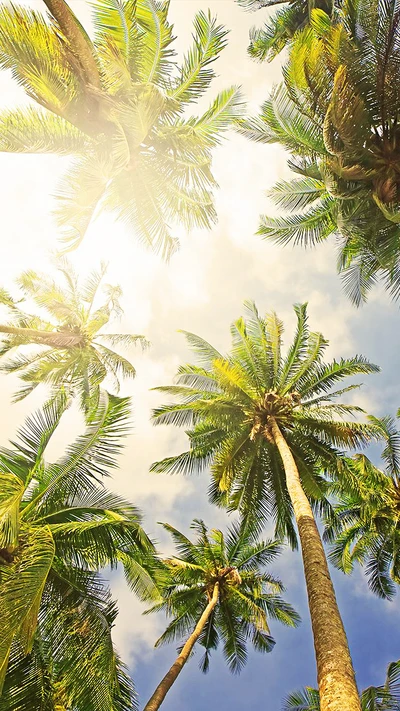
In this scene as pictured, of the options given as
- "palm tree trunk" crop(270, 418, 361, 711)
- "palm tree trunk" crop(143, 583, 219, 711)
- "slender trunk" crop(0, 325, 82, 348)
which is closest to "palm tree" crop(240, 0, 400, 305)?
"palm tree trunk" crop(270, 418, 361, 711)

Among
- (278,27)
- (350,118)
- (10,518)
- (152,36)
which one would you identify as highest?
(278,27)

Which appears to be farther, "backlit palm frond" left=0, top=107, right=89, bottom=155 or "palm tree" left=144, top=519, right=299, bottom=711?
"palm tree" left=144, top=519, right=299, bottom=711

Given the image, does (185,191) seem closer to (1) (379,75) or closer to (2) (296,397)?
(1) (379,75)

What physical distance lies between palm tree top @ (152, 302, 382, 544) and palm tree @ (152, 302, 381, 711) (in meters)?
0.03

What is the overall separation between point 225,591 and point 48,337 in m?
→ 9.82

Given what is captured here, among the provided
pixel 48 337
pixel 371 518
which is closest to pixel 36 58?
pixel 48 337

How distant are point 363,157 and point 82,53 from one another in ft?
18.2

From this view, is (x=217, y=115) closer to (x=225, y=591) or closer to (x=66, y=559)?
(x=66, y=559)

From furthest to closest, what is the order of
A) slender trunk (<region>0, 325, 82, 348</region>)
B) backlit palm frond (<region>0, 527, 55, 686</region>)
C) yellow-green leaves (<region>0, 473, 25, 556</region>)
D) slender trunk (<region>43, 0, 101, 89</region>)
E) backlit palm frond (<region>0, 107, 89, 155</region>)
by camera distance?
slender trunk (<region>0, 325, 82, 348</region>) → backlit palm frond (<region>0, 107, 89, 155</region>) → slender trunk (<region>43, 0, 101, 89</region>) → yellow-green leaves (<region>0, 473, 25, 556</region>) → backlit palm frond (<region>0, 527, 55, 686</region>)

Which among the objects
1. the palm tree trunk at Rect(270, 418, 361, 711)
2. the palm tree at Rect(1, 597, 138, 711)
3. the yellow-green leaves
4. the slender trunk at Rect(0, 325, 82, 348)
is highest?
the slender trunk at Rect(0, 325, 82, 348)

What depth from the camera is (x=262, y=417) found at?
11945mm

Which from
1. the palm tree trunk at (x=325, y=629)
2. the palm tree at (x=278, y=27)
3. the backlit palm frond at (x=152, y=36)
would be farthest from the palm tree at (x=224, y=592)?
the palm tree at (x=278, y=27)

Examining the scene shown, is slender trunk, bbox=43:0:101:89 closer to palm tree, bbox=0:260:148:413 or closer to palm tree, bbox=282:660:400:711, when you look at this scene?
palm tree, bbox=0:260:148:413

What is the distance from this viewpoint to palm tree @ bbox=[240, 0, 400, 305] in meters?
7.91
